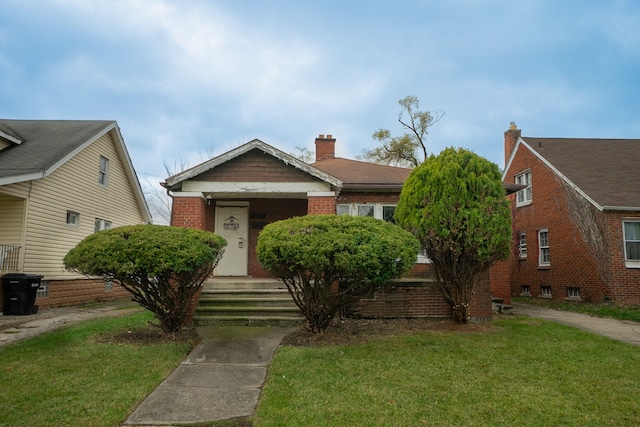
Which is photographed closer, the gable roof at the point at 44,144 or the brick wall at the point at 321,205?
the brick wall at the point at 321,205

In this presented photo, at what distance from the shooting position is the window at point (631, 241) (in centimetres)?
1348

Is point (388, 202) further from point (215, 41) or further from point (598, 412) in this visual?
point (598, 412)

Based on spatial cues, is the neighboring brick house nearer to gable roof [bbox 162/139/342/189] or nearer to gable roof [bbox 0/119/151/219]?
gable roof [bbox 162/139/342/189]

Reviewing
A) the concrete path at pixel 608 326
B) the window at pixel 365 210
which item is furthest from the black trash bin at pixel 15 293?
the concrete path at pixel 608 326

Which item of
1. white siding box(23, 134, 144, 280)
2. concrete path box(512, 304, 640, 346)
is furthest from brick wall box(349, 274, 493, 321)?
white siding box(23, 134, 144, 280)

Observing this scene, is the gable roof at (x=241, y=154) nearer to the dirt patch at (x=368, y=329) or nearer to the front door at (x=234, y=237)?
the front door at (x=234, y=237)

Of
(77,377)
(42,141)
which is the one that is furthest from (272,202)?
(42,141)

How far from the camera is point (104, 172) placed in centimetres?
1609

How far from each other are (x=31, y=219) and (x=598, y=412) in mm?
13491

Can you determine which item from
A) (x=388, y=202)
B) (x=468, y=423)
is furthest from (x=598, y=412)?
(x=388, y=202)

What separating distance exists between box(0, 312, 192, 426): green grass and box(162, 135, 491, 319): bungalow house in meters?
3.71

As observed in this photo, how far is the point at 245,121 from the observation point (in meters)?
26.5

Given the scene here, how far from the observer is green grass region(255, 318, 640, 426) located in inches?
157

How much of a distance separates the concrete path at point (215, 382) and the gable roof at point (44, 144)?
7494mm
